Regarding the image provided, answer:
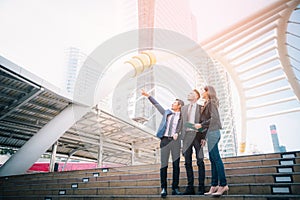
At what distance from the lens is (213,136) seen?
241 centimetres

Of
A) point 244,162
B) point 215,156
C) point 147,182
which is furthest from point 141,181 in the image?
point 244,162

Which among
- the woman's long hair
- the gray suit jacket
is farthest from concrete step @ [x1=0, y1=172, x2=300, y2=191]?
the woman's long hair

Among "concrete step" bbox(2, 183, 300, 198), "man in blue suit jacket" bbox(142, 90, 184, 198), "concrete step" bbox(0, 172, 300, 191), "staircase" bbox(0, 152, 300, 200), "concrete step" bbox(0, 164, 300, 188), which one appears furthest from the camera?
"concrete step" bbox(0, 164, 300, 188)

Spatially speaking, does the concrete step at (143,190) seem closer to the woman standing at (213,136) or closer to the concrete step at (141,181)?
the concrete step at (141,181)

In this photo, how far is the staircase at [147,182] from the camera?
7.79ft

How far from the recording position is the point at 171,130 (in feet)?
8.91

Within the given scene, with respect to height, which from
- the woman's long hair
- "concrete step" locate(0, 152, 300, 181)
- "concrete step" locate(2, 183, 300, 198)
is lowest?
"concrete step" locate(2, 183, 300, 198)

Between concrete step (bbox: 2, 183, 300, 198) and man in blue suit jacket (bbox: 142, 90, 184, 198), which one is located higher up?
man in blue suit jacket (bbox: 142, 90, 184, 198)

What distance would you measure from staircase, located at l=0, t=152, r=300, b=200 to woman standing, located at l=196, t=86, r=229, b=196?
21cm

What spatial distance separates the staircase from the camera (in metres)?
2.37

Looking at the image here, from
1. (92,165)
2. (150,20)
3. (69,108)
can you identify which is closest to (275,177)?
(69,108)

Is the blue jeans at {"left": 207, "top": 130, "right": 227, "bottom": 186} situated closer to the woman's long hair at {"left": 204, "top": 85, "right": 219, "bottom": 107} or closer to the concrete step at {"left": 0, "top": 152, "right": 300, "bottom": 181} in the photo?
the woman's long hair at {"left": 204, "top": 85, "right": 219, "bottom": 107}

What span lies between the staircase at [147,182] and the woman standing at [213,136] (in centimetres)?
21

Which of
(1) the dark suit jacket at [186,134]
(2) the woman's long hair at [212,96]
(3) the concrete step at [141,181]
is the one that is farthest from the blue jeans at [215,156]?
(3) the concrete step at [141,181]
